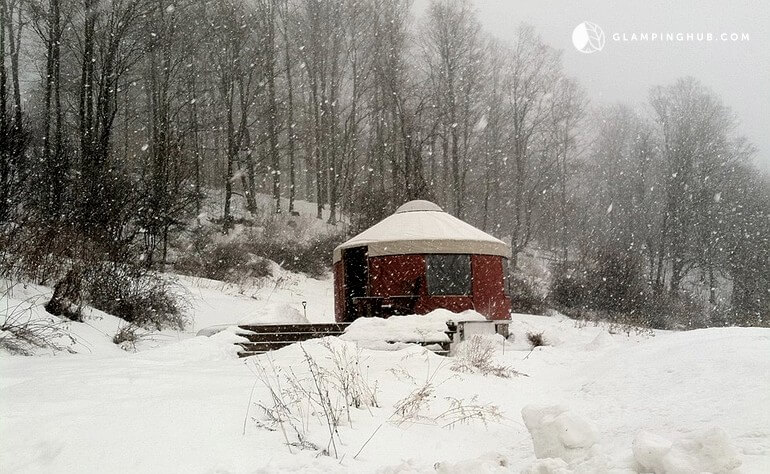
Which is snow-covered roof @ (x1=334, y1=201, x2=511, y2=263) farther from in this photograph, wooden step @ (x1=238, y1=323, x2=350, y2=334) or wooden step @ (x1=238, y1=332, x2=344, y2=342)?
wooden step @ (x1=238, y1=332, x2=344, y2=342)

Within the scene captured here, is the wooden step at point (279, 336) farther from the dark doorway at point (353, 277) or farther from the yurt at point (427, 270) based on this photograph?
the dark doorway at point (353, 277)

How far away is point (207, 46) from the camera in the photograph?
771 inches

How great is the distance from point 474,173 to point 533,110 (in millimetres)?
4511

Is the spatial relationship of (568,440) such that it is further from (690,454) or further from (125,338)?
(125,338)

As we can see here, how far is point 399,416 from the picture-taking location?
133 inches

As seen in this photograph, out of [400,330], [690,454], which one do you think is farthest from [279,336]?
[690,454]

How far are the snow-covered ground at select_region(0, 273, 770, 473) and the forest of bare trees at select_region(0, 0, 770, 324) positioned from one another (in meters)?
11.1

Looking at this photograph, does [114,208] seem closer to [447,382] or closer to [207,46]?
[447,382]

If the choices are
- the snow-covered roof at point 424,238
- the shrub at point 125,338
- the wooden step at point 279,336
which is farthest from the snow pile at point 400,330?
the snow-covered roof at point 424,238

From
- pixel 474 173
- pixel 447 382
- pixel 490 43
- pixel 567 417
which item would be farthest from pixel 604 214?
pixel 567 417

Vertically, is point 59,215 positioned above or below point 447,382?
above

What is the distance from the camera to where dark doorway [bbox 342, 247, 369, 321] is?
11.5 m

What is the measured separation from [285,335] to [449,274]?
12.3ft

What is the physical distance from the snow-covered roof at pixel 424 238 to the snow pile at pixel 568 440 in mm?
7967
